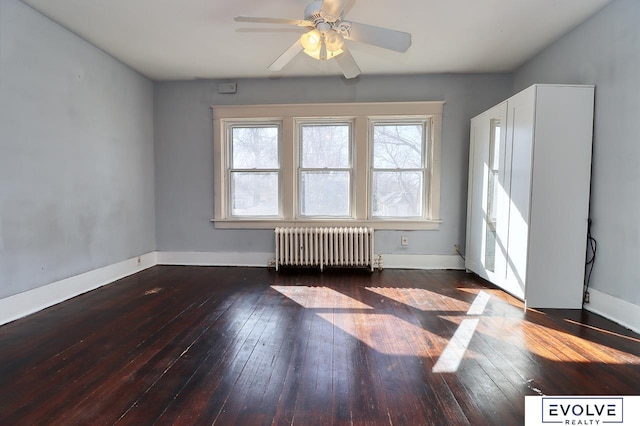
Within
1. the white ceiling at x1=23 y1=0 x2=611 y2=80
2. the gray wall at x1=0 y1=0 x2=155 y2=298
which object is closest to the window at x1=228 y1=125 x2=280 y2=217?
the white ceiling at x1=23 y1=0 x2=611 y2=80

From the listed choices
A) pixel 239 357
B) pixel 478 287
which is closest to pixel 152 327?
pixel 239 357

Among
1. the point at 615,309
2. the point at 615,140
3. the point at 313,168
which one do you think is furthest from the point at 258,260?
the point at 615,140

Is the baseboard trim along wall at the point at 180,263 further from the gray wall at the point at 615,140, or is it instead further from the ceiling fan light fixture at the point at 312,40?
the ceiling fan light fixture at the point at 312,40

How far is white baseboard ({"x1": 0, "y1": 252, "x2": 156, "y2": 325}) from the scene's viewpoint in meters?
2.49

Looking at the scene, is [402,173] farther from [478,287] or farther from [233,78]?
[233,78]

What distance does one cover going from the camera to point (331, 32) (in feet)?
7.48

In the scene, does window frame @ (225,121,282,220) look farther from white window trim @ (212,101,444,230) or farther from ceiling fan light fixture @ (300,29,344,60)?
ceiling fan light fixture @ (300,29,344,60)

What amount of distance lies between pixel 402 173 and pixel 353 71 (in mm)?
1840

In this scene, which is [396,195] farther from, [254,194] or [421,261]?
[254,194]

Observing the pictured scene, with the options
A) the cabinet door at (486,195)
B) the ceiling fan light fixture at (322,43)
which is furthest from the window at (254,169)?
the cabinet door at (486,195)

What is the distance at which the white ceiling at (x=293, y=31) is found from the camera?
2617 millimetres

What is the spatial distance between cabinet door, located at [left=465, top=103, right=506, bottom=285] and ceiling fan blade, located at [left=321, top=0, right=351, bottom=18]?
209 cm

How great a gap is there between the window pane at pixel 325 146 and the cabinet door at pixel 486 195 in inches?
64.7

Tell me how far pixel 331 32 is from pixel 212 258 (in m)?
3.40
